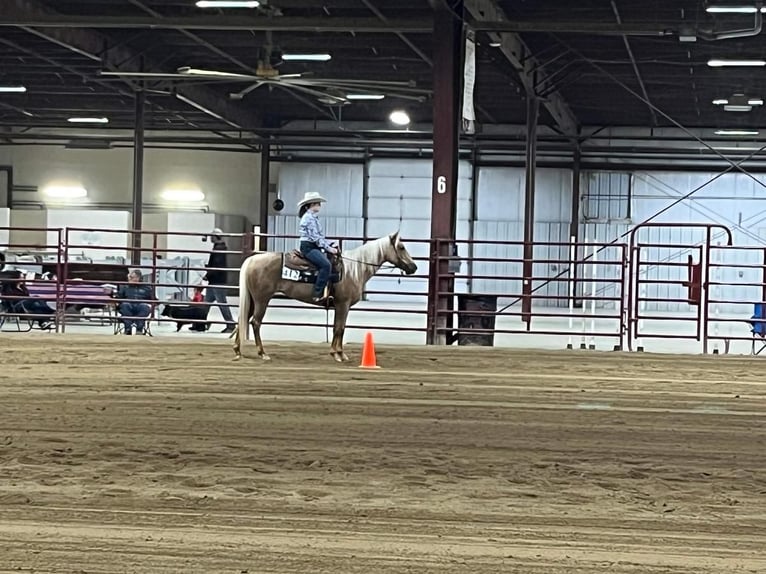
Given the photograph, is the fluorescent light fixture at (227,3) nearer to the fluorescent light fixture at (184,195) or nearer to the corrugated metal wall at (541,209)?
the corrugated metal wall at (541,209)

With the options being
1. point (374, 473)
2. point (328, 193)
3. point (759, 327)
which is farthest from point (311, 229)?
point (328, 193)

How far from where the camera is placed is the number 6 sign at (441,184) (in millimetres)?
17188

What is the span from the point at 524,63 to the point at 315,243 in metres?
13.9

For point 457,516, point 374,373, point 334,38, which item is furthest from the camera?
point 334,38

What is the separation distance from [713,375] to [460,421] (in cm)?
503

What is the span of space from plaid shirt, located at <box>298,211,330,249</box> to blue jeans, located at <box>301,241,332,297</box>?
0.07 m

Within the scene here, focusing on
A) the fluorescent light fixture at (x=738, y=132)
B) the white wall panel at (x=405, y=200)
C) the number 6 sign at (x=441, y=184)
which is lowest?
the number 6 sign at (x=441, y=184)

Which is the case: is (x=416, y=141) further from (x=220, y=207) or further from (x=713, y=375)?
(x=713, y=375)

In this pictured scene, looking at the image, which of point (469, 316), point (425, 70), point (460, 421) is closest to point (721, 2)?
point (469, 316)

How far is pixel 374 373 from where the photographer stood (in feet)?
36.3

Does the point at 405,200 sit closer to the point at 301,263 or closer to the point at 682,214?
the point at 682,214

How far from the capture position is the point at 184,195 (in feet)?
125

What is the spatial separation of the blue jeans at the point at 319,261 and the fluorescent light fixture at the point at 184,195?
89.1 ft

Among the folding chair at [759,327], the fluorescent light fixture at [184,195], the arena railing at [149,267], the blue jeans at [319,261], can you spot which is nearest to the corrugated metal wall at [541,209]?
the fluorescent light fixture at [184,195]
